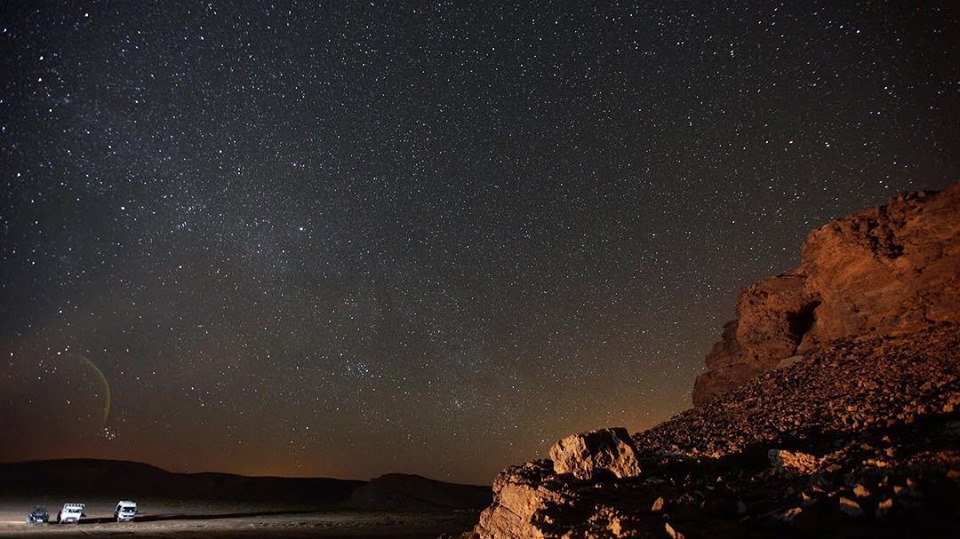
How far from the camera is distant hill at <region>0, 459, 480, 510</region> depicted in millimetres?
80750

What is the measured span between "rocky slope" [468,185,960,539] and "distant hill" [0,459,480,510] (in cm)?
5913

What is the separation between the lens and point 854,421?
47.2 ft

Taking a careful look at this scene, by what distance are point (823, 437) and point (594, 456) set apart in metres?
6.70

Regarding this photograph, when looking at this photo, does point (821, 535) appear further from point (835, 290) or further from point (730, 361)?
point (730, 361)

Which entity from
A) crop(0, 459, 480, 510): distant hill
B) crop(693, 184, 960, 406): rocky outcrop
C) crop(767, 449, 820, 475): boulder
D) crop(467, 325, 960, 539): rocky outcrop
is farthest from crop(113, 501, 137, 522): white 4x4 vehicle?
crop(767, 449, 820, 475): boulder

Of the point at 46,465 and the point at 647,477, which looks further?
the point at 46,465

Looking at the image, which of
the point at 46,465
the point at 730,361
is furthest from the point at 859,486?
the point at 46,465

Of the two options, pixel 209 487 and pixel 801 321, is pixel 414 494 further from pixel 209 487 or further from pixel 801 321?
pixel 801 321

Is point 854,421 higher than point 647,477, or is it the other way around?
point 854,421

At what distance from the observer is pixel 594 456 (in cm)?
1174

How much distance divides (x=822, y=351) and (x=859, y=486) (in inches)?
943

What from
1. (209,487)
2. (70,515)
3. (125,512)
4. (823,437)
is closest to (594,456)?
(823,437)

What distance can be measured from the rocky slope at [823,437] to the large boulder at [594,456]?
34 mm

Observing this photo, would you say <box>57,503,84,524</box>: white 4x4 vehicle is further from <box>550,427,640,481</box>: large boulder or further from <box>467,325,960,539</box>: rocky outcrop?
<box>550,427,640,481</box>: large boulder
